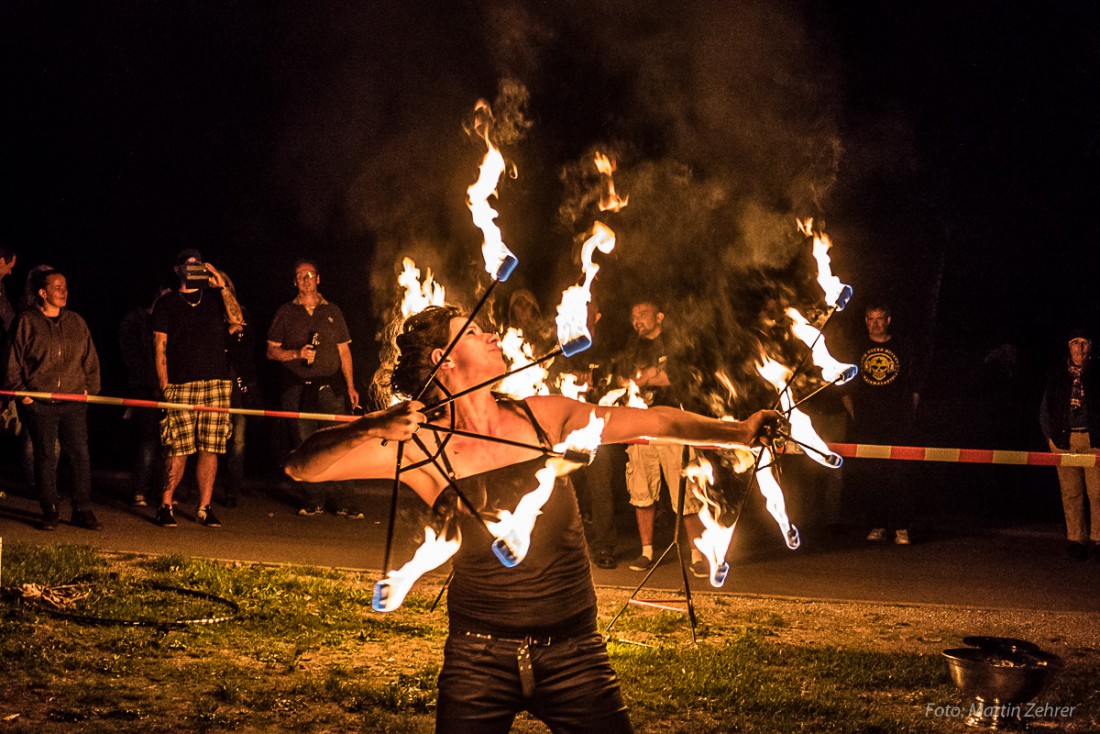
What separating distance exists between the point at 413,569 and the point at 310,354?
700cm

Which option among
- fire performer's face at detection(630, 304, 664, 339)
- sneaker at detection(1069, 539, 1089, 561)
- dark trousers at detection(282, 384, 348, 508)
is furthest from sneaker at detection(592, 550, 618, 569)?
sneaker at detection(1069, 539, 1089, 561)

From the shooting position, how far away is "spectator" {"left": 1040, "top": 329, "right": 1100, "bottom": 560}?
9211 mm

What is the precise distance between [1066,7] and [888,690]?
14.0 meters

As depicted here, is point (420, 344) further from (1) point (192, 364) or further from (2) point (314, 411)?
(2) point (314, 411)

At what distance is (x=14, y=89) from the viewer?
18.8 m

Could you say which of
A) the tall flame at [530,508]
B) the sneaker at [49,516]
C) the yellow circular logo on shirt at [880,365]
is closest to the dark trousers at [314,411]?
the sneaker at [49,516]

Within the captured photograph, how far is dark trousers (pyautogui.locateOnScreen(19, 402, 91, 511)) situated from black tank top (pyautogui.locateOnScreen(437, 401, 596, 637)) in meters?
6.48

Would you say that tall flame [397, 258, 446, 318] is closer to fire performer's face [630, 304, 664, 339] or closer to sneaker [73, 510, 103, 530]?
fire performer's face [630, 304, 664, 339]

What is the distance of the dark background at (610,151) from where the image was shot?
45.2ft

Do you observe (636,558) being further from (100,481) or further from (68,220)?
(68,220)

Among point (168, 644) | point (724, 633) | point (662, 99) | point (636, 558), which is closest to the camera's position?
point (168, 644)

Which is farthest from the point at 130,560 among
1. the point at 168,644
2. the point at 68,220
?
the point at 68,220

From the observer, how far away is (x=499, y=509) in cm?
355

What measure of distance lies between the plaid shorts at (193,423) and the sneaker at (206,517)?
58 centimetres
